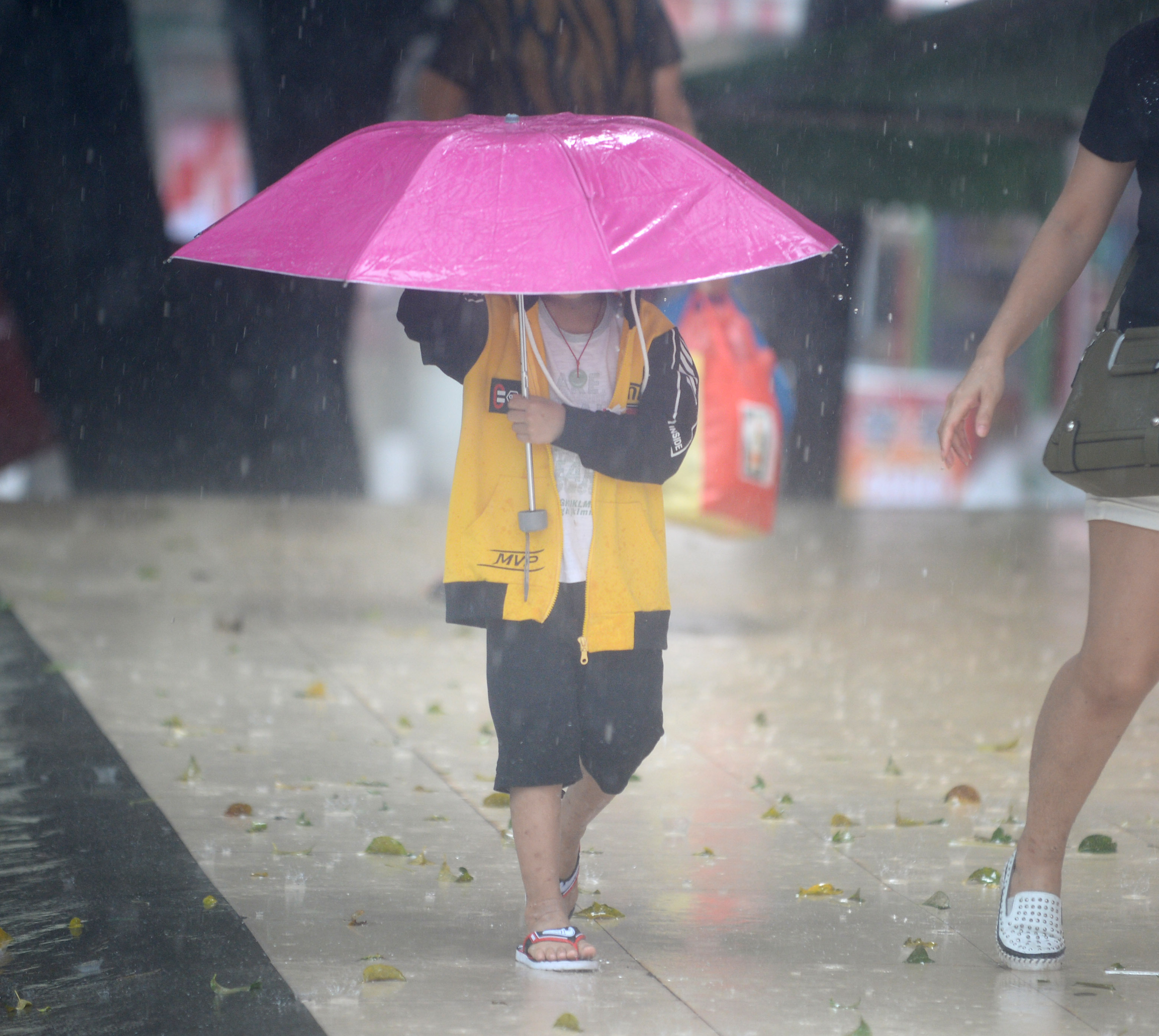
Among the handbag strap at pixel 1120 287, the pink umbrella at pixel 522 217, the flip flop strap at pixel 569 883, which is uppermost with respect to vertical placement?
the pink umbrella at pixel 522 217

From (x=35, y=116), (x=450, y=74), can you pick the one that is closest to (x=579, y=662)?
(x=450, y=74)

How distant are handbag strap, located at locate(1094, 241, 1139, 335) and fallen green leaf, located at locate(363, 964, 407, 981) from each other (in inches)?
65.5

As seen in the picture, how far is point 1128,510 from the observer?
2963mm

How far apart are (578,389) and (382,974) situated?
113 centimetres

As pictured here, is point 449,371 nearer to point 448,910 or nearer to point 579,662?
point 579,662

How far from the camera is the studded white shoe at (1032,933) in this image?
309cm

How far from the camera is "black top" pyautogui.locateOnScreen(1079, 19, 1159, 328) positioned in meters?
3.00

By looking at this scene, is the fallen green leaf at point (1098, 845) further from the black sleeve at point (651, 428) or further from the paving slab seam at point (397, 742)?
the black sleeve at point (651, 428)

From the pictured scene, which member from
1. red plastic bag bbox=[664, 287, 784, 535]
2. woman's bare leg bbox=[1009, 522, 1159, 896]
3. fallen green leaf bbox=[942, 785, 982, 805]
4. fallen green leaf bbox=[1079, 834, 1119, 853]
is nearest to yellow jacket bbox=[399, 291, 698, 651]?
woman's bare leg bbox=[1009, 522, 1159, 896]

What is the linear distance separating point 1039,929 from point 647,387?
122 cm

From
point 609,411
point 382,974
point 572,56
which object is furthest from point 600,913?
point 572,56

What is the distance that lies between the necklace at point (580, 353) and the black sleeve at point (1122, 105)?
94cm

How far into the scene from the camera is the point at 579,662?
3201 millimetres

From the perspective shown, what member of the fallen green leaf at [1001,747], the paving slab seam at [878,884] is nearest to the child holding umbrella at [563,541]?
the paving slab seam at [878,884]
